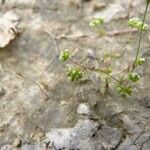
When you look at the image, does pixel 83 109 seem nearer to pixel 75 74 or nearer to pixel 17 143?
pixel 75 74

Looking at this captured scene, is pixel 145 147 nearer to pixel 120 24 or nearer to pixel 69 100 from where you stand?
pixel 69 100

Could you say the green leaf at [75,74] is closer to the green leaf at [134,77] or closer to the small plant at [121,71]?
the small plant at [121,71]

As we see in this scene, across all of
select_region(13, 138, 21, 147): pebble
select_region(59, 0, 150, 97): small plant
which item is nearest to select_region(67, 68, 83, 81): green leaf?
select_region(59, 0, 150, 97): small plant

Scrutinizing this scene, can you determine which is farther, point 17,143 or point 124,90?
point 124,90

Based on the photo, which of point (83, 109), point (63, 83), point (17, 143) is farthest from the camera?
point (63, 83)

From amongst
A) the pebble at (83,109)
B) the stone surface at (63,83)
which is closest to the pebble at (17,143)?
the stone surface at (63,83)

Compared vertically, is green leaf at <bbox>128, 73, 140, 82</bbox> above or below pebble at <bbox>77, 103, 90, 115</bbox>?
above

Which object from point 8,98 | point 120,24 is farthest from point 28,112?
point 120,24

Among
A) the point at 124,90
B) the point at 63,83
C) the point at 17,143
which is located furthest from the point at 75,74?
the point at 17,143

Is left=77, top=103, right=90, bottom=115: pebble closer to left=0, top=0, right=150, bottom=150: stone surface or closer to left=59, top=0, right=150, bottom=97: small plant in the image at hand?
left=0, top=0, right=150, bottom=150: stone surface

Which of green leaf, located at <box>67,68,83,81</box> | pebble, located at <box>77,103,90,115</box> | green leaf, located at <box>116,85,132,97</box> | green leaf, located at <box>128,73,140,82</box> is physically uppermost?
green leaf, located at <box>128,73,140,82</box>

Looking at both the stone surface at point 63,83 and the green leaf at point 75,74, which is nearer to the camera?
the stone surface at point 63,83

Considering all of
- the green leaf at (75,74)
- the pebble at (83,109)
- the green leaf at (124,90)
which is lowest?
the pebble at (83,109)
